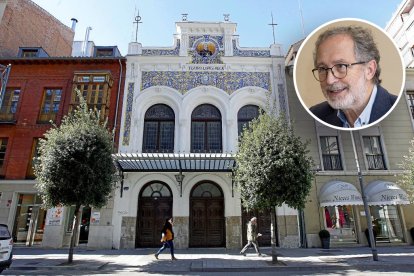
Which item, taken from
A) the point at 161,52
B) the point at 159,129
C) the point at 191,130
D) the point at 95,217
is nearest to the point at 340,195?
Answer: the point at 191,130

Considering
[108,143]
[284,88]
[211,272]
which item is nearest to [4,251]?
[108,143]

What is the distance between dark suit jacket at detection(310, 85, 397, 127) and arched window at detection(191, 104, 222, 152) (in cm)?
609

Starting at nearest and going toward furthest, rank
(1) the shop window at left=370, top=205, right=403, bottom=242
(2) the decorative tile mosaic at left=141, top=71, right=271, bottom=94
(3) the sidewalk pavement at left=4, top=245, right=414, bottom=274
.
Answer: (3) the sidewalk pavement at left=4, top=245, right=414, bottom=274 < (1) the shop window at left=370, top=205, right=403, bottom=242 < (2) the decorative tile mosaic at left=141, top=71, right=271, bottom=94

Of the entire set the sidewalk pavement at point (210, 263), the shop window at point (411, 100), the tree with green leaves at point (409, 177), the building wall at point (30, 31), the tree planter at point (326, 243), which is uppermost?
the building wall at point (30, 31)

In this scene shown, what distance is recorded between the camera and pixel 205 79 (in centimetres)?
1916

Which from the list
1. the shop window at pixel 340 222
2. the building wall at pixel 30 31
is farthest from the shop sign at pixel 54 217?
the shop window at pixel 340 222

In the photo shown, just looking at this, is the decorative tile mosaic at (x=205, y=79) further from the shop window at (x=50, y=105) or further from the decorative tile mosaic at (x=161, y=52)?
the shop window at (x=50, y=105)

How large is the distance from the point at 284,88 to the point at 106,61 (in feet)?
39.1

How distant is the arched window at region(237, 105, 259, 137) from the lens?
18703mm

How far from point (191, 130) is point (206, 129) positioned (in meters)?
0.95

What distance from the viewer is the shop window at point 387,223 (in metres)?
17.0

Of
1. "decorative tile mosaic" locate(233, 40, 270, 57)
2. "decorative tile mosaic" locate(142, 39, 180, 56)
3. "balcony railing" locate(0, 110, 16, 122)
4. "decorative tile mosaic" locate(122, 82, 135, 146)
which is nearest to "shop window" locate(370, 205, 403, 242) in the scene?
"decorative tile mosaic" locate(233, 40, 270, 57)

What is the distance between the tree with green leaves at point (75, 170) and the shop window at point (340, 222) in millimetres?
12324

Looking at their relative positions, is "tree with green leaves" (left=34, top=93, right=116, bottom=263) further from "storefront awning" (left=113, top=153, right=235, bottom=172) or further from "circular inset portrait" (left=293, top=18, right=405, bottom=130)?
"circular inset portrait" (left=293, top=18, right=405, bottom=130)
